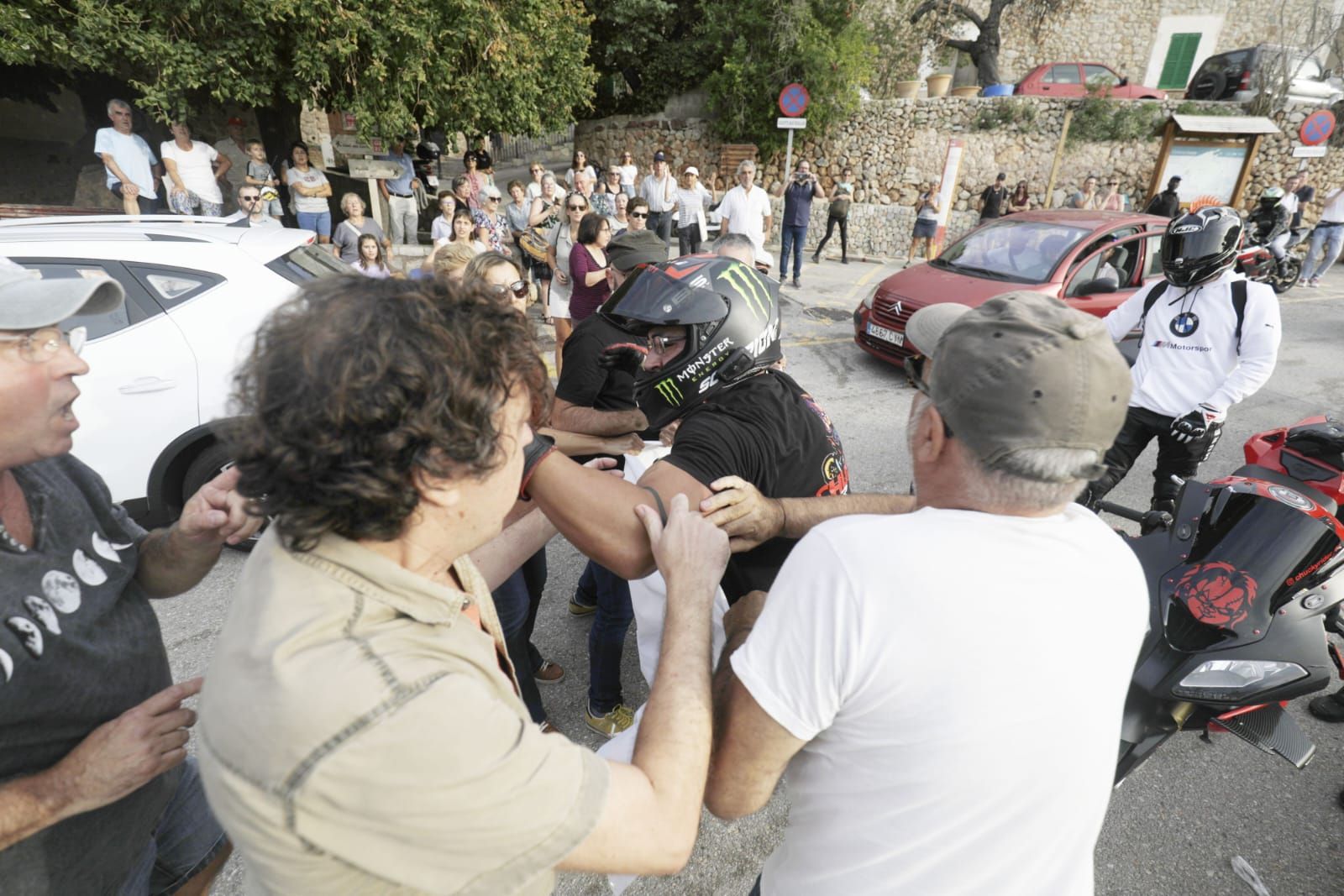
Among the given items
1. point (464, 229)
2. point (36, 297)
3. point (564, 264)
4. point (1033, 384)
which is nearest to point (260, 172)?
Result: point (464, 229)

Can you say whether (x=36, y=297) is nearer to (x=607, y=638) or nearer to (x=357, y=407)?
(x=357, y=407)

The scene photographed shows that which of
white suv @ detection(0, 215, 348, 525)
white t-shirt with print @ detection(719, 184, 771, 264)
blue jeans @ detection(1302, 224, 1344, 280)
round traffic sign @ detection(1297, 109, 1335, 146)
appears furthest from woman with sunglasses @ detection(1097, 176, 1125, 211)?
white suv @ detection(0, 215, 348, 525)

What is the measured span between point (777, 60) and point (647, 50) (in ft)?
14.7

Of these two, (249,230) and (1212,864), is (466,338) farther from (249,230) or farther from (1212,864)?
(249,230)

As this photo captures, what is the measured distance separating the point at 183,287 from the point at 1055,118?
2047 cm

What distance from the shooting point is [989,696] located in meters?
0.92

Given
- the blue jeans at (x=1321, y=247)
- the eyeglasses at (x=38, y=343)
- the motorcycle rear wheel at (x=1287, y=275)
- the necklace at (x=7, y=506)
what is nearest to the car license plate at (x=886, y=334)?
the eyeglasses at (x=38, y=343)

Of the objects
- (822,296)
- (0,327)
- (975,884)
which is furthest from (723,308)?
(822,296)

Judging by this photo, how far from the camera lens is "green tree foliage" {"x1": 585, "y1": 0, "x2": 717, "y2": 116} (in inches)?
703

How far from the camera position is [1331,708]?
300 centimetres

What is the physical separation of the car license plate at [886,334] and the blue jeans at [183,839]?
22.2 feet

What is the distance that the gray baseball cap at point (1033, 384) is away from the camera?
1020 millimetres

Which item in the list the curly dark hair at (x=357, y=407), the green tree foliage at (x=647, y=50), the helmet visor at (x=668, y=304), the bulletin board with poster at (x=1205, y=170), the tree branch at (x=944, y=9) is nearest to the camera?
the curly dark hair at (x=357, y=407)

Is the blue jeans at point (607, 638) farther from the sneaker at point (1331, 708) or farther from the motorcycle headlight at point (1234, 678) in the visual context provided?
the sneaker at point (1331, 708)
